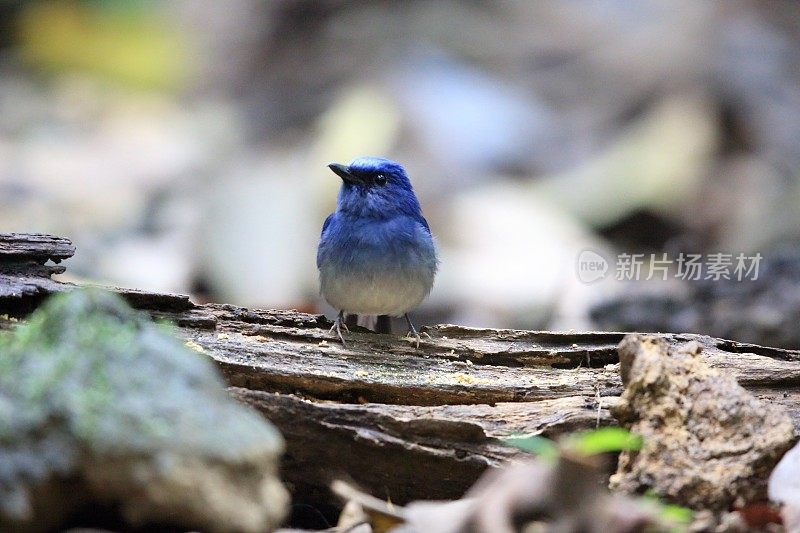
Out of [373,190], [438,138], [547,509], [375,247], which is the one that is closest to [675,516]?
[547,509]

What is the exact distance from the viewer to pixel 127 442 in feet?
5.69

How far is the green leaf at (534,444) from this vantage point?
201 cm

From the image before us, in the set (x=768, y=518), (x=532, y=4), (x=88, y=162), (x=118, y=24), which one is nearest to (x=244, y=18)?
(x=118, y=24)

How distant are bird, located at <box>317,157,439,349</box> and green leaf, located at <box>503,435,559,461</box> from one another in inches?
46.0

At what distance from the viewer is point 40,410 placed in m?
1.82

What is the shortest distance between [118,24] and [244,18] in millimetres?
1086

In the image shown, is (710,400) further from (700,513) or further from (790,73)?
(790,73)

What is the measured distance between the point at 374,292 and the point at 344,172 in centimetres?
62

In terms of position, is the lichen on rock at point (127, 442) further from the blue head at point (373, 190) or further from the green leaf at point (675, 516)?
the blue head at point (373, 190)

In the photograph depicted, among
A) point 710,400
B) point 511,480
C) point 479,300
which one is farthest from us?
point 479,300

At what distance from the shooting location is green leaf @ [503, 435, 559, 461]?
201cm

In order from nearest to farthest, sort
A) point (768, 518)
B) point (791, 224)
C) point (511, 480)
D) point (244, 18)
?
point (511, 480) → point (768, 518) → point (791, 224) → point (244, 18)

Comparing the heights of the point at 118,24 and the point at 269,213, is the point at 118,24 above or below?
above

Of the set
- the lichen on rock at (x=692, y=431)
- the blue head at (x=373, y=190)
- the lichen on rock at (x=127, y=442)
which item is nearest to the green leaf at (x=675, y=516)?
the lichen on rock at (x=692, y=431)
